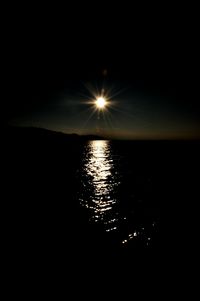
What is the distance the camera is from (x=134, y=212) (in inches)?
750

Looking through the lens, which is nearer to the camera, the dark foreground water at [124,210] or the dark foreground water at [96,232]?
the dark foreground water at [96,232]

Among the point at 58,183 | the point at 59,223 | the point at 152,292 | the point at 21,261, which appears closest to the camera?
the point at 152,292

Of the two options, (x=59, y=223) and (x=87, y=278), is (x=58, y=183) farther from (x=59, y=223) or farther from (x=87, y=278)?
(x=87, y=278)

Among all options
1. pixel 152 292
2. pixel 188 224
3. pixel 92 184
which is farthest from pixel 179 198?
pixel 152 292

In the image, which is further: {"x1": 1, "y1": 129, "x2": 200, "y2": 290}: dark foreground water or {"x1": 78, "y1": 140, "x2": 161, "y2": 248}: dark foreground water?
{"x1": 78, "y1": 140, "x2": 161, "y2": 248}: dark foreground water

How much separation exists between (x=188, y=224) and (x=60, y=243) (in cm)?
1377

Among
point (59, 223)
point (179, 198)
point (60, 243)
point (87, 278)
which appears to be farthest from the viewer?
point (179, 198)

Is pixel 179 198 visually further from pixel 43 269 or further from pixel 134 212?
pixel 43 269

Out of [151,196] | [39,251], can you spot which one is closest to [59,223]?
[39,251]

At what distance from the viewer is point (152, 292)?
28.1 feet

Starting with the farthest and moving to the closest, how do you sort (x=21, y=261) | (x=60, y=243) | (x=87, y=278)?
(x=60, y=243), (x=21, y=261), (x=87, y=278)

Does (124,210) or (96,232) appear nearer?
(96,232)

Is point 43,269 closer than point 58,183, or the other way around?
point 43,269

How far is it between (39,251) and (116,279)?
611 cm
